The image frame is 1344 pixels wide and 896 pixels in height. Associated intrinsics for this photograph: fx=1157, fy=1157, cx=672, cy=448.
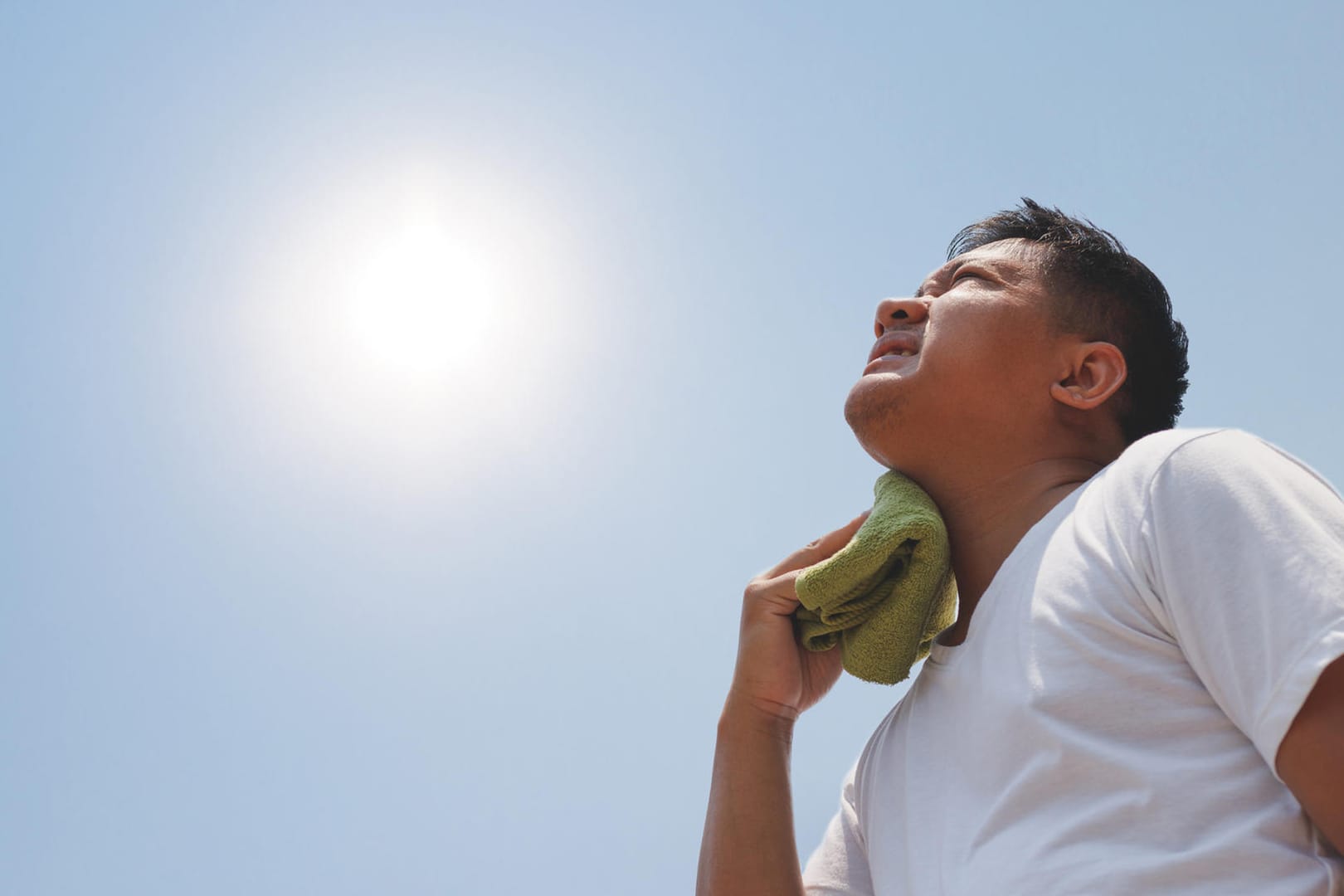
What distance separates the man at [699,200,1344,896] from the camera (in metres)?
1.27

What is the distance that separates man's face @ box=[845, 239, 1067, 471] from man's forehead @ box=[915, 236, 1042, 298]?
0.09 ft

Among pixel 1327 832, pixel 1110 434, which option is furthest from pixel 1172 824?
pixel 1110 434

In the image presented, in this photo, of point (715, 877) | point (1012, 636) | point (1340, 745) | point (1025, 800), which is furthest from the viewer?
point (715, 877)

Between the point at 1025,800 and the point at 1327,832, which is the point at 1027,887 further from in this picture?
the point at 1327,832

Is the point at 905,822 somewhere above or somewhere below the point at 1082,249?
below

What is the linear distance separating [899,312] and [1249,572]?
91 cm

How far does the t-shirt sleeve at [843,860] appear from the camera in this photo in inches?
74.7

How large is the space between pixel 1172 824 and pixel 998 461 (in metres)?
0.75

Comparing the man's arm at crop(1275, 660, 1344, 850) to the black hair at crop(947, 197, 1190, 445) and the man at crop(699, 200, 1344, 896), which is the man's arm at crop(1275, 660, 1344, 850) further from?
the black hair at crop(947, 197, 1190, 445)

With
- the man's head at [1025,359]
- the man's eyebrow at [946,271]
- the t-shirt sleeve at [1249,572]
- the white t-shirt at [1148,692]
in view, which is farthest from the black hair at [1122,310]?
the t-shirt sleeve at [1249,572]

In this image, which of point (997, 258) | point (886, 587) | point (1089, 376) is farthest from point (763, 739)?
point (997, 258)

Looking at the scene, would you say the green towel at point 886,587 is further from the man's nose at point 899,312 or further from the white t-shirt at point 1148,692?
the man's nose at point 899,312

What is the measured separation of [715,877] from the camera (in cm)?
187

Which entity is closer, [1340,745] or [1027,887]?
[1340,745]
